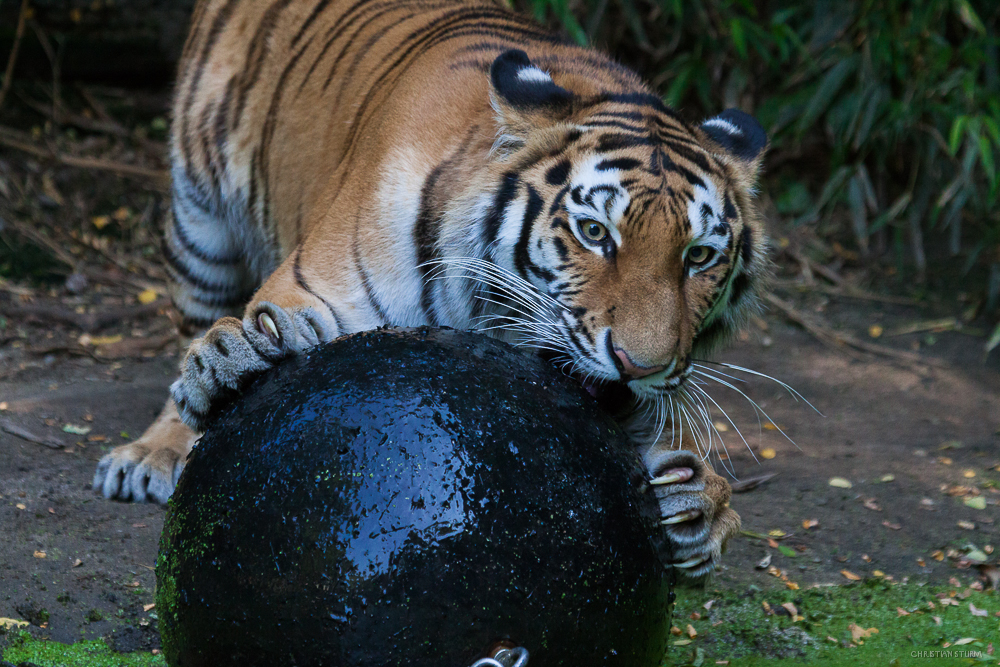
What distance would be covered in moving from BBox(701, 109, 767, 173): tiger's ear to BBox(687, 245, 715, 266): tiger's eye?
0.42m

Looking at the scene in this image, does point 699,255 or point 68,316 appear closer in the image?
point 699,255

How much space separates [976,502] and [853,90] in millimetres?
2978

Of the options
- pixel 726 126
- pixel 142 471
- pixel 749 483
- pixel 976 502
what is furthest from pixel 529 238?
pixel 976 502

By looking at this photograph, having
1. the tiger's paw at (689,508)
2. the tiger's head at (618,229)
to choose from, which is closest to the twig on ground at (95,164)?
the tiger's head at (618,229)

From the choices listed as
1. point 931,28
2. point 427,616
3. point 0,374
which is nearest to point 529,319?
point 427,616

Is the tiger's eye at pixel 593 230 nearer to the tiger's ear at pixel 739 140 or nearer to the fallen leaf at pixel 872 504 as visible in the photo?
the tiger's ear at pixel 739 140

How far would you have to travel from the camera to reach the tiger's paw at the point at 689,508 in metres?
2.03

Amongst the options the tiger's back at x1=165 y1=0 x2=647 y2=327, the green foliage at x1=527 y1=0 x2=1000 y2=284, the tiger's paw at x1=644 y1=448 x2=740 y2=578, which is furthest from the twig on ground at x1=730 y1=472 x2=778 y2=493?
the green foliage at x1=527 y1=0 x2=1000 y2=284

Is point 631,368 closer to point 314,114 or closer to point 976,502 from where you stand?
point 314,114

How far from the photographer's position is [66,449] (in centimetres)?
332

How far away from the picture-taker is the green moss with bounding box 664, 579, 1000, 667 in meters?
2.50

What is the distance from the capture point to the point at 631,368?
6.31ft

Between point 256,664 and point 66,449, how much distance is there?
77.8 inches

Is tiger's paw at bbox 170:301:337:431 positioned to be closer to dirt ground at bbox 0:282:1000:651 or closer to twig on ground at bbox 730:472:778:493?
dirt ground at bbox 0:282:1000:651
